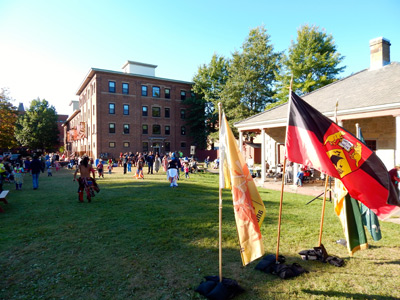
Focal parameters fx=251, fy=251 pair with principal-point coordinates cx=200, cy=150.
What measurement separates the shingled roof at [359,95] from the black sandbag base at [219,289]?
1058 centimetres

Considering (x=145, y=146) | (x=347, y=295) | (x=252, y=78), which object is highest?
(x=252, y=78)

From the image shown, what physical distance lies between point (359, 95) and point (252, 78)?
22.9 meters

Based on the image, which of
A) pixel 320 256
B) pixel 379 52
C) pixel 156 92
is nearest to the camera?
pixel 320 256

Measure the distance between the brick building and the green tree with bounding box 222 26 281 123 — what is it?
38.7ft

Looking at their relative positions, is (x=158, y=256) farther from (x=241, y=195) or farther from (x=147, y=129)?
(x=147, y=129)

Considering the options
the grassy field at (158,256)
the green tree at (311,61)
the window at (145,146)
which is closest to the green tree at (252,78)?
the green tree at (311,61)

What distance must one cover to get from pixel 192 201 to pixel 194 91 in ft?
119

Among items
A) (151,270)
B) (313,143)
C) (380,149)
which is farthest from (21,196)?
(380,149)

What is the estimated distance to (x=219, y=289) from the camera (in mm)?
3779

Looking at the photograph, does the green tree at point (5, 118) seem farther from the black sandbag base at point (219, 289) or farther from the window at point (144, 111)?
the black sandbag base at point (219, 289)

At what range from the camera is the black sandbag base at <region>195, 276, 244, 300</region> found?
12.3 feet

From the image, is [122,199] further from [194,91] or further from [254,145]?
[194,91]

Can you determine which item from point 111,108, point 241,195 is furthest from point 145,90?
point 241,195

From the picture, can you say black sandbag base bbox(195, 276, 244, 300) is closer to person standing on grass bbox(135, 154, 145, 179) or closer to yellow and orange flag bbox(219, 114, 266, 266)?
yellow and orange flag bbox(219, 114, 266, 266)
